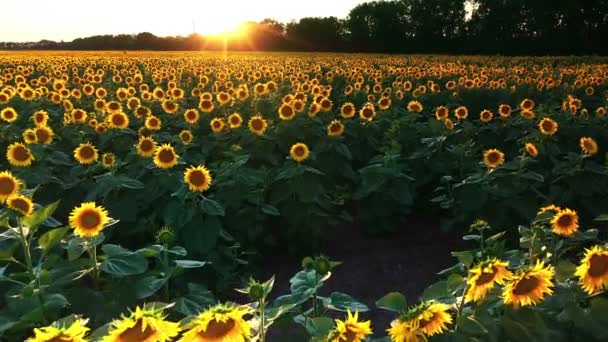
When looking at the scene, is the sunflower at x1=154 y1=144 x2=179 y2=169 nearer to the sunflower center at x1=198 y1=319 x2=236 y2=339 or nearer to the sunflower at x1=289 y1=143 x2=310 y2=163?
the sunflower at x1=289 y1=143 x2=310 y2=163

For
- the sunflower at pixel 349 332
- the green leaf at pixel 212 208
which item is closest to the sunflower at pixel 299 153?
Answer: the green leaf at pixel 212 208

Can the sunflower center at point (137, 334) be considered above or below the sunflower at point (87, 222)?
above

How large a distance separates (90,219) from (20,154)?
2.08m

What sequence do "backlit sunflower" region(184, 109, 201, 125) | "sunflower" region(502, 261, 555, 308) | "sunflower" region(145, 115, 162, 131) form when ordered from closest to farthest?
"sunflower" region(502, 261, 555, 308) → "sunflower" region(145, 115, 162, 131) → "backlit sunflower" region(184, 109, 201, 125)

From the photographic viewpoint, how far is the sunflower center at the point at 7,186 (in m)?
3.11

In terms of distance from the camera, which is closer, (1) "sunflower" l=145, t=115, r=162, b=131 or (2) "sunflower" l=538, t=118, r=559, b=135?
(2) "sunflower" l=538, t=118, r=559, b=135

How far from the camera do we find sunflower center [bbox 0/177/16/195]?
3107mm

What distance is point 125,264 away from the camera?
262cm

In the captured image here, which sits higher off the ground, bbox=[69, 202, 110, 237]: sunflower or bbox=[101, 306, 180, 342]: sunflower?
bbox=[101, 306, 180, 342]: sunflower

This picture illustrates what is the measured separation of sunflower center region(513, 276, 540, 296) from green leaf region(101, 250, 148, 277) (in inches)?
61.6

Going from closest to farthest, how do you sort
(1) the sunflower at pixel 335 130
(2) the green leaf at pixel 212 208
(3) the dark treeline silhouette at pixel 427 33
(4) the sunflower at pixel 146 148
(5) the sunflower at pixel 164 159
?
(2) the green leaf at pixel 212 208
(5) the sunflower at pixel 164 159
(4) the sunflower at pixel 146 148
(1) the sunflower at pixel 335 130
(3) the dark treeline silhouette at pixel 427 33

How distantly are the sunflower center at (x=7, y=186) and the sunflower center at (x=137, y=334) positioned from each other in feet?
6.52

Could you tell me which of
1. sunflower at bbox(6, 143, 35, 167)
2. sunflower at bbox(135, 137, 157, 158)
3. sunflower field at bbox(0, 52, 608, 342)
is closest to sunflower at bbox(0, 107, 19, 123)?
sunflower field at bbox(0, 52, 608, 342)

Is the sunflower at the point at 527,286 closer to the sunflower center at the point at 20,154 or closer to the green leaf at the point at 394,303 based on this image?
the green leaf at the point at 394,303
